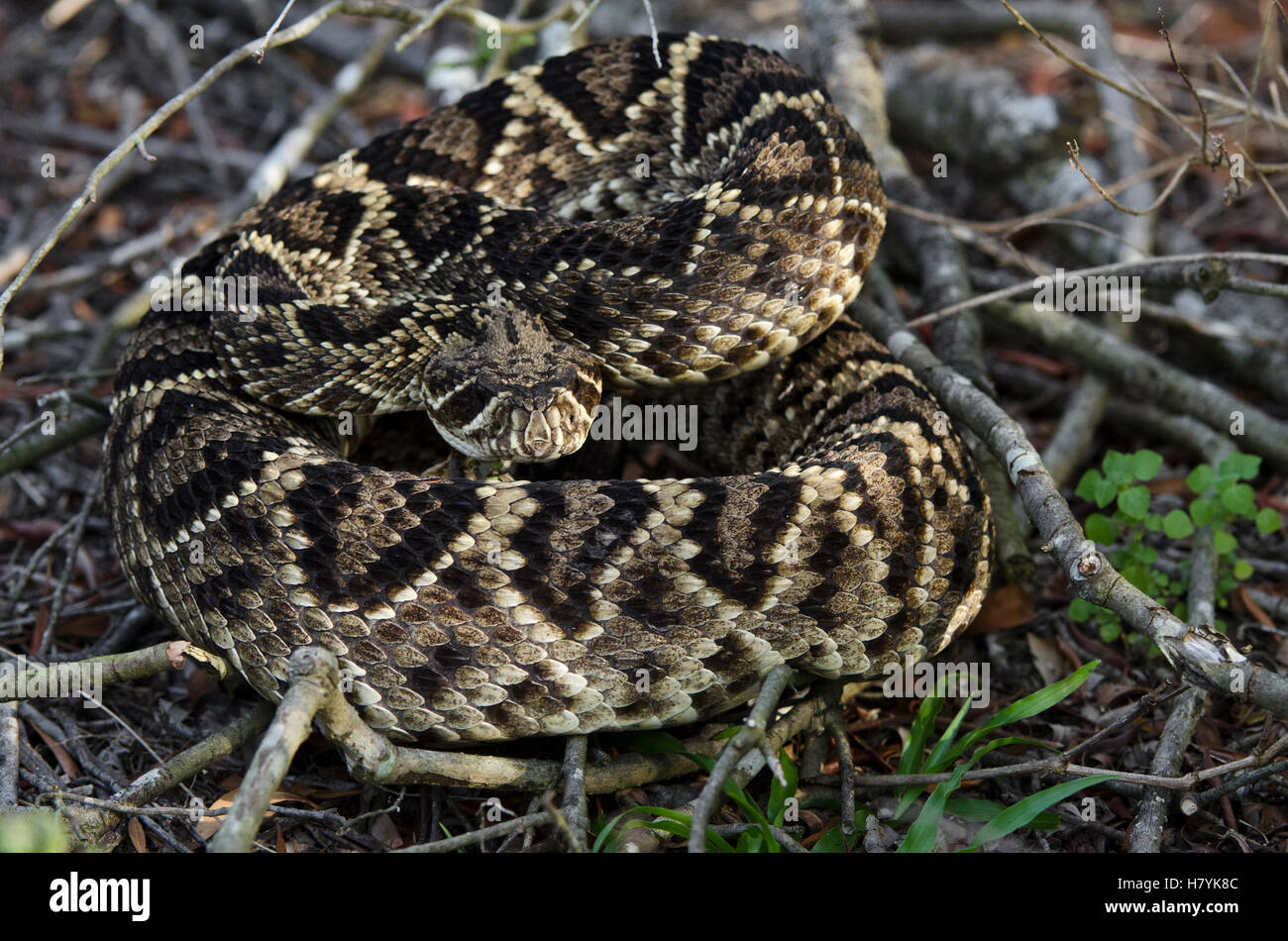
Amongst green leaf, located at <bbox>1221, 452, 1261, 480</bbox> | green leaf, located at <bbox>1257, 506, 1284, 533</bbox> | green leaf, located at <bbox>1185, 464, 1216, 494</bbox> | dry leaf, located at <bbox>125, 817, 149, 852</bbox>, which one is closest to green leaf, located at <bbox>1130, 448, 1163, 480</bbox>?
green leaf, located at <bbox>1185, 464, 1216, 494</bbox>

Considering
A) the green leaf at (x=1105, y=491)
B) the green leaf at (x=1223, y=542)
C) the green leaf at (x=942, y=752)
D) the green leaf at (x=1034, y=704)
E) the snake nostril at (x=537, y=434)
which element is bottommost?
the green leaf at (x=942, y=752)

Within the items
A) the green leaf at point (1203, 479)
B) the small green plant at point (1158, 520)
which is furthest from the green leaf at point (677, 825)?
the green leaf at point (1203, 479)

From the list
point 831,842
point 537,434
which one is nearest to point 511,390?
point 537,434

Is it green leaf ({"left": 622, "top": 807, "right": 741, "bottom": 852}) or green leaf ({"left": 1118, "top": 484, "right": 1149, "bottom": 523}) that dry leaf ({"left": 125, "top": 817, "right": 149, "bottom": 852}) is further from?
green leaf ({"left": 1118, "top": 484, "right": 1149, "bottom": 523})

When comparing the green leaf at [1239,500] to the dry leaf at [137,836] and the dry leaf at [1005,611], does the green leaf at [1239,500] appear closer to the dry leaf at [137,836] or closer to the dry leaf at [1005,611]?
the dry leaf at [1005,611]

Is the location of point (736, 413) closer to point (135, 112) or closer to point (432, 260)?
point (432, 260)

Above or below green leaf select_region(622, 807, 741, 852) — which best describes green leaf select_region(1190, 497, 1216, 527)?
above

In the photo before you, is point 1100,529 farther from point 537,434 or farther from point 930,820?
point 537,434
